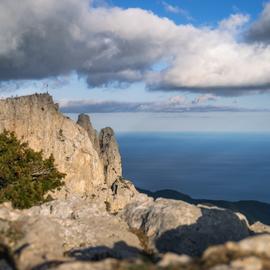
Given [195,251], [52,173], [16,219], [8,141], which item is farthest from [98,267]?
[8,141]

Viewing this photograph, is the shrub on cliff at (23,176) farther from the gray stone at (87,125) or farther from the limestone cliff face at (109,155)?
the limestone cliff face at (109,155)

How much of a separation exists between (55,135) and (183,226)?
10718 centimetres

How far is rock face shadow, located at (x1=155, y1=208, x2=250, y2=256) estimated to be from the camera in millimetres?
28819

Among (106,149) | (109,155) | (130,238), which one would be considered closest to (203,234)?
(130,238)

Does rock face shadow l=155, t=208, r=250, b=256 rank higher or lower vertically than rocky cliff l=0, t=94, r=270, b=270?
lower

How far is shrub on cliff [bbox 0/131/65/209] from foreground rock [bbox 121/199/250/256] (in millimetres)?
11936

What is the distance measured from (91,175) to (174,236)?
117770 mm

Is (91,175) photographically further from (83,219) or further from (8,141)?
(83,219)

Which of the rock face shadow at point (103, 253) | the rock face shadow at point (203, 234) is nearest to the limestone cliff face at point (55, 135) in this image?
the rock face shadow at point (203, 234)

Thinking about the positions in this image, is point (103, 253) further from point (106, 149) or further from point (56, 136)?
point (106, 149)

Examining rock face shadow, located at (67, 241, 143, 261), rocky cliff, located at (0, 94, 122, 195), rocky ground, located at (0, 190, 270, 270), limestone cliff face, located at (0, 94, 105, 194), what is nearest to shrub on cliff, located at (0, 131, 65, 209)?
rocky ground, located at (0, 190, 270, 270)

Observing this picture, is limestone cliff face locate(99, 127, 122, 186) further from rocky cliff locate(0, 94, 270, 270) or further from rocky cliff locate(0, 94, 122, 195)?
rocky cliff locate(0, 94, 270, 270)

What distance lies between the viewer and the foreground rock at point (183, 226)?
29.1 metres

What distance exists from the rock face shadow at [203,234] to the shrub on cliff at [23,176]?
16.9 m
